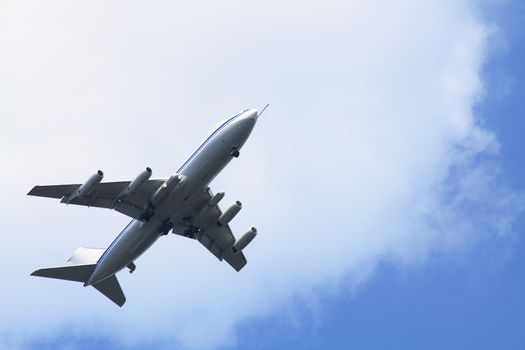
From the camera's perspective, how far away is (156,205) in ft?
192

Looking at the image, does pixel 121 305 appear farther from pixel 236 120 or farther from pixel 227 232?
pixel 236 120

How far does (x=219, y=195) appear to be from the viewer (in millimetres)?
59281

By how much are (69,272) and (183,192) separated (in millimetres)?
10189

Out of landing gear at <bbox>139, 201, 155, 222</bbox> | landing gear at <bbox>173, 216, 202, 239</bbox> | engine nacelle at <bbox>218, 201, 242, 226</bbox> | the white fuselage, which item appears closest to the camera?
the white fuselage

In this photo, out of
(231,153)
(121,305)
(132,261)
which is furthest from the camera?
(121,305)

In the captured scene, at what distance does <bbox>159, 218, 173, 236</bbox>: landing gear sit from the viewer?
59.4m

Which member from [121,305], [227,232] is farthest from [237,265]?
[121,305]

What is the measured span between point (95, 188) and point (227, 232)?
11698 millimetres

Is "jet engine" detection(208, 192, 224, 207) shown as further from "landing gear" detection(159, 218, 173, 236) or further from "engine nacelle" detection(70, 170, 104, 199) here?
"engine nacelle" detection(70, 170, 104, 199)

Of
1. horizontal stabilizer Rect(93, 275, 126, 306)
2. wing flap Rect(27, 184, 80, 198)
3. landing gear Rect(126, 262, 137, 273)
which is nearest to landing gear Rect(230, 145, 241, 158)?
wing flap Rect(27, 184, 80, 198)

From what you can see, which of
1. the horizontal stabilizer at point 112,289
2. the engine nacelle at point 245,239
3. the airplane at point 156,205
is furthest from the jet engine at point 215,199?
the horizontal stabilizer at point 112,289

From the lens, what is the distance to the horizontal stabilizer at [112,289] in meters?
63.7

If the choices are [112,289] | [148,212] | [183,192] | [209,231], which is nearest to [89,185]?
[148,212]

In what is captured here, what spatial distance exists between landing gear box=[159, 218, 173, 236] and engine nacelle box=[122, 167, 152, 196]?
2949 mm
